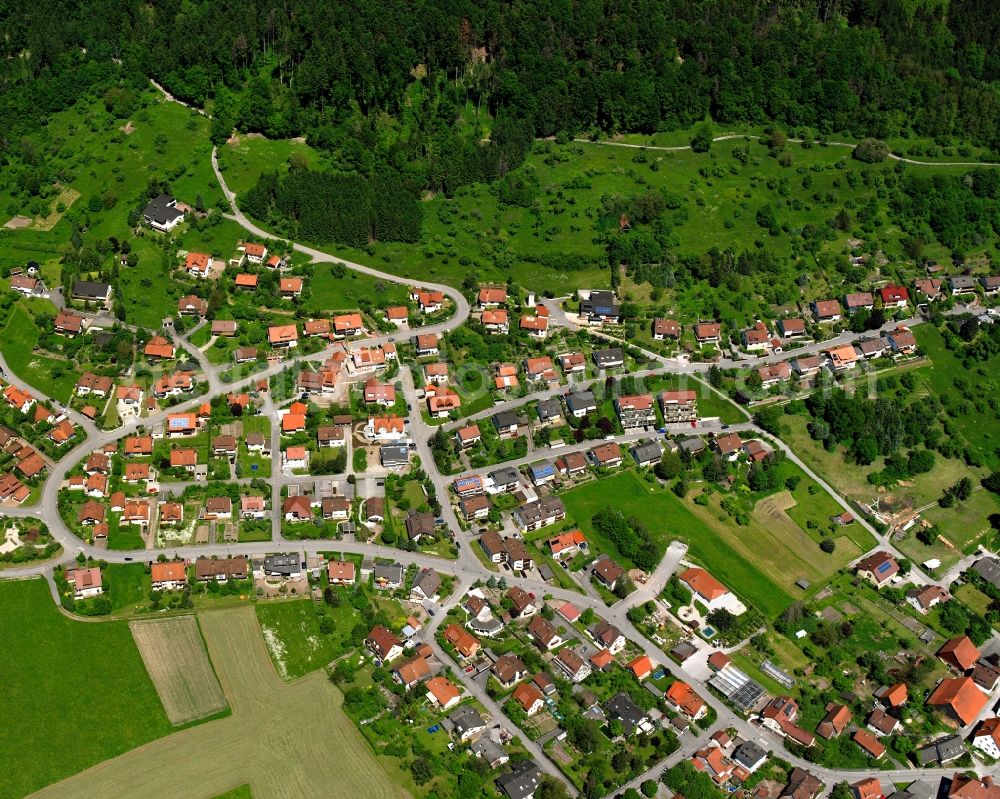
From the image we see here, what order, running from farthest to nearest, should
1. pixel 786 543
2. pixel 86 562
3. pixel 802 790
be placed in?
1. pixel 786 543
2. pixel 86 562
3. pixel 802 790

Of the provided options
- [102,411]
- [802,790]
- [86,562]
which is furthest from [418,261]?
[802,790]

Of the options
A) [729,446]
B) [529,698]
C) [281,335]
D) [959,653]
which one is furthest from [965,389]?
[281,335]

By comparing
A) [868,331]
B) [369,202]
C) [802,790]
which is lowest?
[802,790]

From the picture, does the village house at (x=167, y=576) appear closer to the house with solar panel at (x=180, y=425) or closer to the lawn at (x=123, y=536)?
the lawn at (x=123, y=536)

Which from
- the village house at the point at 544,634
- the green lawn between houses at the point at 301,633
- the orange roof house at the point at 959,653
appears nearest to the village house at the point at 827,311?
the orange roof house at the point at 959,653

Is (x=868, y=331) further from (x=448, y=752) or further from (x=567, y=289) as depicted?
(x=448, y=752)
